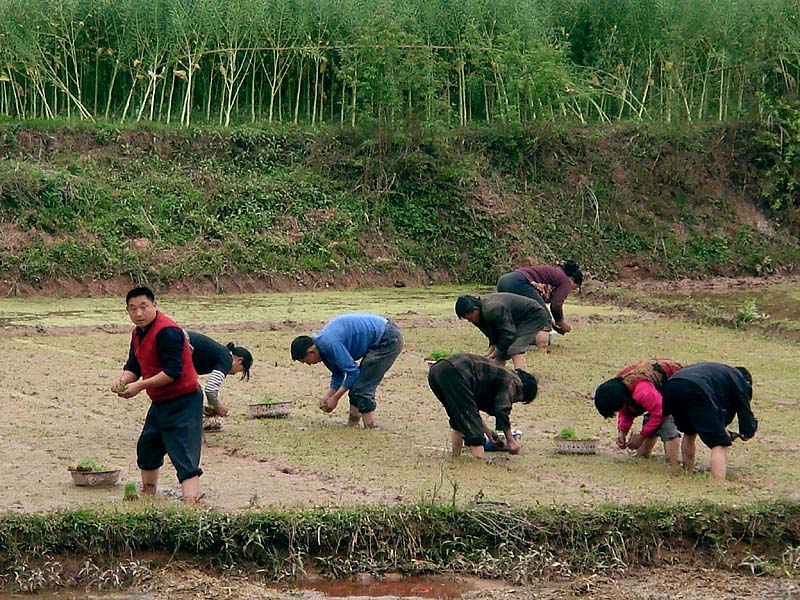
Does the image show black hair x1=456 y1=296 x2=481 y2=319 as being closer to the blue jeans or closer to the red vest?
the blue jeans

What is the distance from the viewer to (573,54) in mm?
33000

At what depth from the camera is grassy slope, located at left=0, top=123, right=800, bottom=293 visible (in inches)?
983

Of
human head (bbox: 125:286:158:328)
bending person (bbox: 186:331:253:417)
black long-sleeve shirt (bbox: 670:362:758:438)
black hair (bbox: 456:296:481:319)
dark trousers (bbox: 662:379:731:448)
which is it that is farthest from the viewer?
black hair (bbox: 456:296:481:319)

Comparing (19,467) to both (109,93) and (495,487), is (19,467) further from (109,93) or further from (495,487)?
(109,93)

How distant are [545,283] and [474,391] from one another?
5.95m

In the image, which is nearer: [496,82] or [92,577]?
[92,577]

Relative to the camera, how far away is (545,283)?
16062mm

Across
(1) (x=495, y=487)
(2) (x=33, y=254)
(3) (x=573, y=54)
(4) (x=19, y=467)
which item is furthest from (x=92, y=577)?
(3) (x=573, y=54)

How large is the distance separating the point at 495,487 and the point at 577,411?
361cm

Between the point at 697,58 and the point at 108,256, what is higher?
the point at 697,58

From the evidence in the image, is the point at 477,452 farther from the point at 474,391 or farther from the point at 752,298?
the point at 752,298

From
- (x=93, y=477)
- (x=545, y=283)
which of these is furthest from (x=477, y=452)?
(x=545, y=283)

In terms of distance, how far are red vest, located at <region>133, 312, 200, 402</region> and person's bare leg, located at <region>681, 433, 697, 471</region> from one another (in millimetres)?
4009

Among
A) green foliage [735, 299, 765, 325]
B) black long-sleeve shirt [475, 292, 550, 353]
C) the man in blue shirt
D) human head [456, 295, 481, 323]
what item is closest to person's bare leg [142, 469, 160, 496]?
the man in blue shirt
